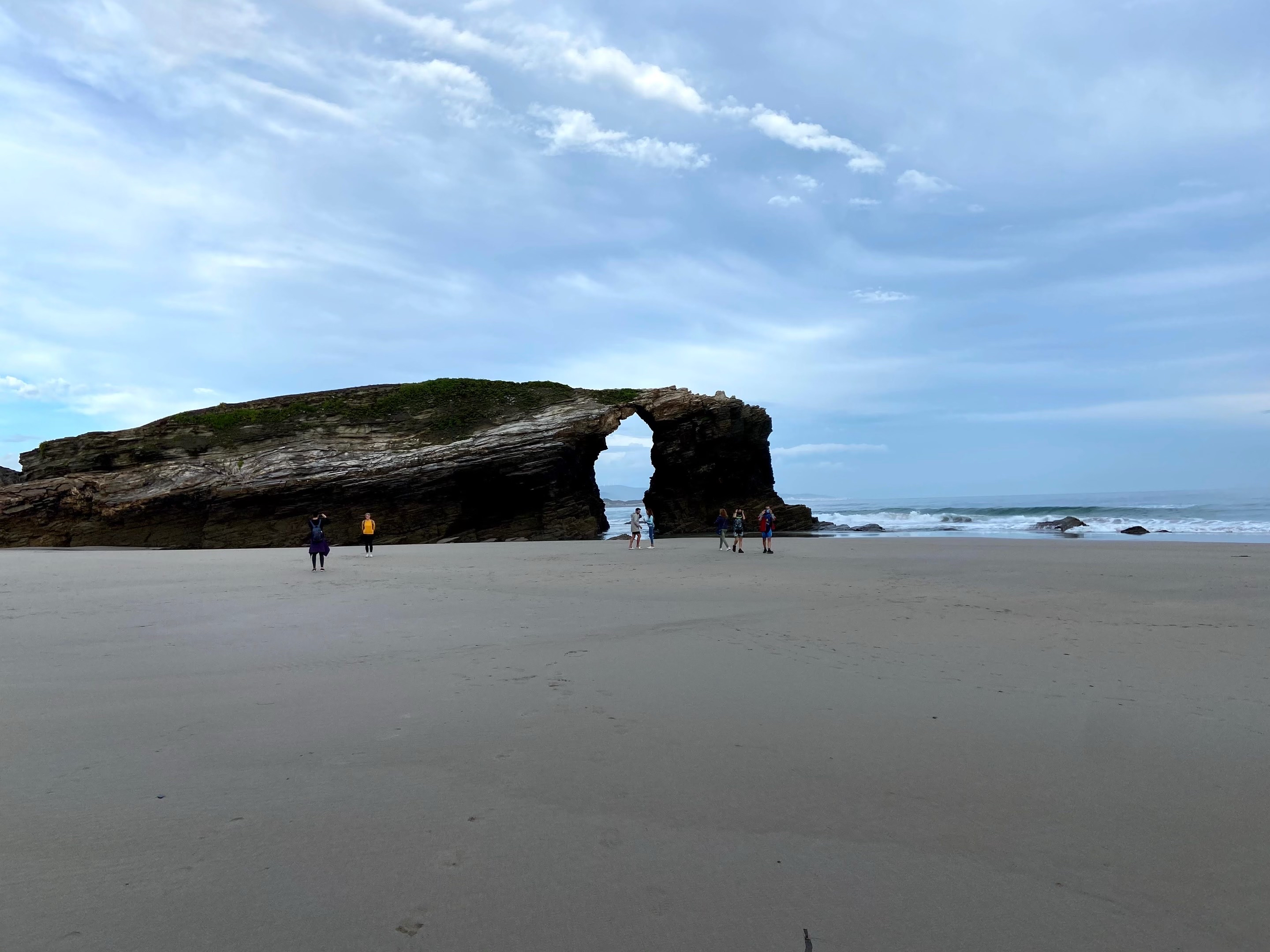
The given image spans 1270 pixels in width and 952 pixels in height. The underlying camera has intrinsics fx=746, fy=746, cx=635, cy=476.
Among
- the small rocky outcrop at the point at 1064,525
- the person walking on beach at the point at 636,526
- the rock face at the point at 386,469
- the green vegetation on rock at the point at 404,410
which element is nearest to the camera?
the person walking on beach at the point at 636,526

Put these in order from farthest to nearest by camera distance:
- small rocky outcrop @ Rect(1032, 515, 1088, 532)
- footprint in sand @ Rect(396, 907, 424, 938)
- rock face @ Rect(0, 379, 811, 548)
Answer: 1. small rocky outcrop @ Rect(1032, 515, 1088, 532)
2. rock face @ Rect(0, 379, 811, 548)
3. footprint in sand @ Rect(396, 907, 424, 938)

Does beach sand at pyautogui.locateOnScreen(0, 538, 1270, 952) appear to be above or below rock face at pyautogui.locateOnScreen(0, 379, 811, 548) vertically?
below

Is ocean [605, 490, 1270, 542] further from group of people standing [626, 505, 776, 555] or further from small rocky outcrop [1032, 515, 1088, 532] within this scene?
group of people standing [626, 505, 776, 555]

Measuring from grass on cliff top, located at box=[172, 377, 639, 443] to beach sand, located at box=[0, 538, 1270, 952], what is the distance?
25921 millimetres

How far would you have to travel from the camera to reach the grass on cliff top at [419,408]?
1294 inches

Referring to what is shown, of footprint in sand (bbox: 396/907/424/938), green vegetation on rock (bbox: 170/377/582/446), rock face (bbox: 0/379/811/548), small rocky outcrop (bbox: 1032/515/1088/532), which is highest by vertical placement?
green vegetation on rock (bbox: 170/377/582/446)

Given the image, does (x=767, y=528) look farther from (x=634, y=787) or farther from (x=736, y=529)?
(x=634, y=787)

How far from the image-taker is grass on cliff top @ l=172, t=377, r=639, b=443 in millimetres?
32875

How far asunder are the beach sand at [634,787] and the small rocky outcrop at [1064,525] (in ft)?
97.8

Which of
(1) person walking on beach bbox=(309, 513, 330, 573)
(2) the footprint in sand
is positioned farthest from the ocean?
(2) the footprint in sand

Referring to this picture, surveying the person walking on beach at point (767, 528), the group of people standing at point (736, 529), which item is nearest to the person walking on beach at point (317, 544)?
the group of people standing at point (736, 529)

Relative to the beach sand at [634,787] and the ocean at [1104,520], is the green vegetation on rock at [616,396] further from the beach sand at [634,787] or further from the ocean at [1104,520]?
the beach sand at [634,787]

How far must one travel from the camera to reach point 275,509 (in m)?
29.7

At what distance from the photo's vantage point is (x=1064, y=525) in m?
34.7
